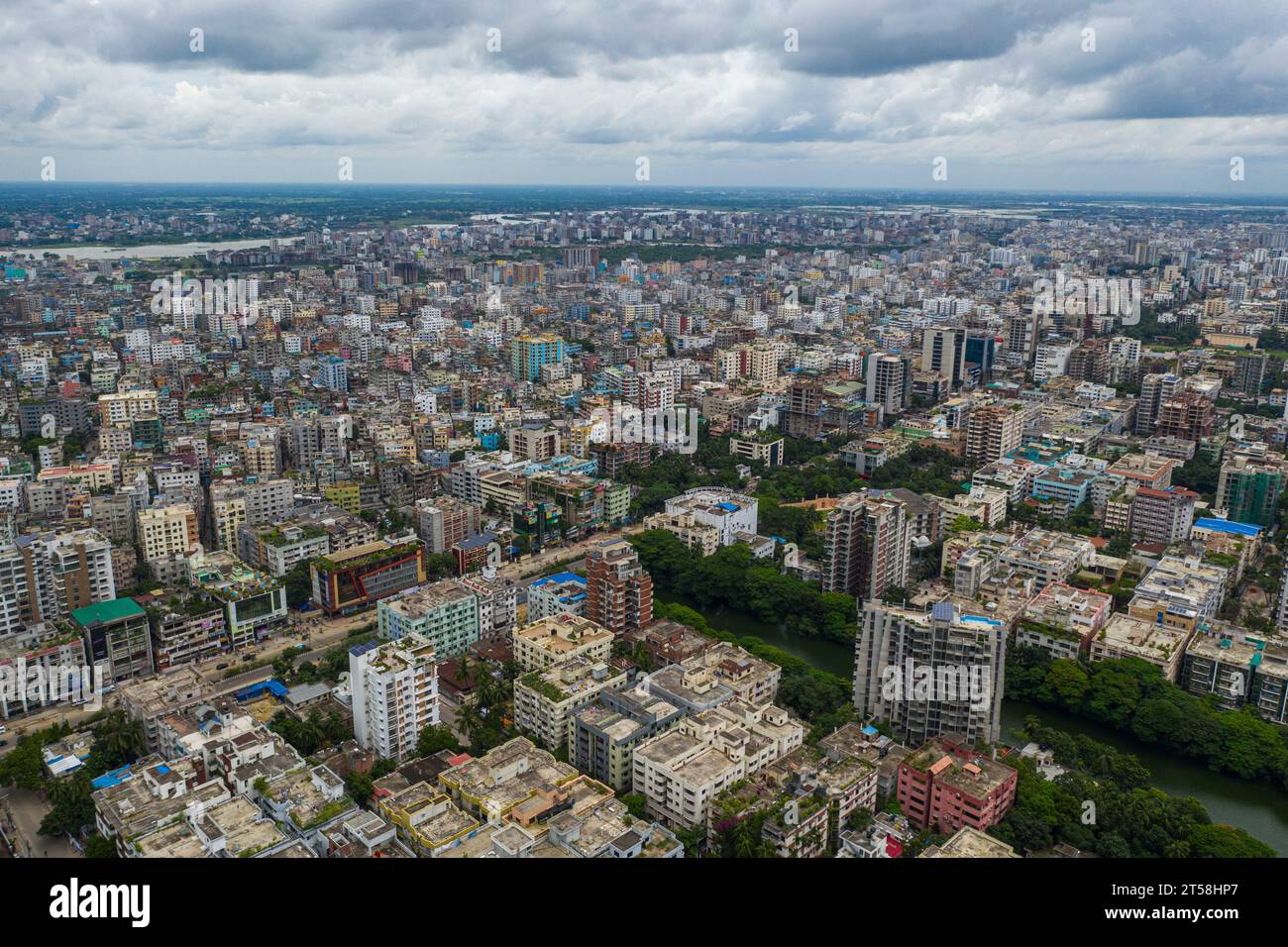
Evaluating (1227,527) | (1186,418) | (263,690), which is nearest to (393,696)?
(263,690)

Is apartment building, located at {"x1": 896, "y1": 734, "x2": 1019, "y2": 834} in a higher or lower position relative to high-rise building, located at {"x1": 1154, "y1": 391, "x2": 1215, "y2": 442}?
lower

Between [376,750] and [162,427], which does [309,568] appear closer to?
[376,750]

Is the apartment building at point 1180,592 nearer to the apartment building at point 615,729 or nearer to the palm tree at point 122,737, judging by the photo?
the apartment building at point 615,729

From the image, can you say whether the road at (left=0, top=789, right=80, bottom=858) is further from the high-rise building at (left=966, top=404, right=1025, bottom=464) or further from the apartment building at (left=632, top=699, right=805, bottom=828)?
the high-rise building at (left=966, top=404, right=1025, bottom=464)

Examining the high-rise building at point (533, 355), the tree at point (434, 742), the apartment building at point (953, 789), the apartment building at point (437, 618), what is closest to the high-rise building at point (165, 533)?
the apartment building at point (437, 618)

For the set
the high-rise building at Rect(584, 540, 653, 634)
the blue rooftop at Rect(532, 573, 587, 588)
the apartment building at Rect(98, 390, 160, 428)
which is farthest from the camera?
the apartment building at Rect(98, 390, 160, 428)

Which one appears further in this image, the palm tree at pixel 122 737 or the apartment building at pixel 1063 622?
the apartment building at pixel 1063 622

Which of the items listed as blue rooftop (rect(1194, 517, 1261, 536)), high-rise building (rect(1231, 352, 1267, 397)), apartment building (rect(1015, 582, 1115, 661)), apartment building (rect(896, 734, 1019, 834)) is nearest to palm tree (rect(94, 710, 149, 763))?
apartment building (rect(896, 734, 1019, 834))
